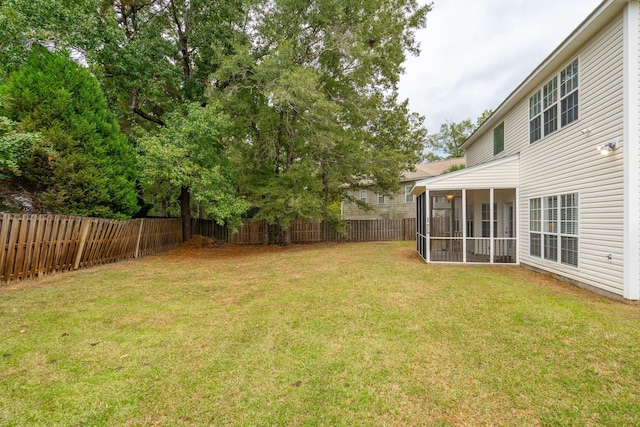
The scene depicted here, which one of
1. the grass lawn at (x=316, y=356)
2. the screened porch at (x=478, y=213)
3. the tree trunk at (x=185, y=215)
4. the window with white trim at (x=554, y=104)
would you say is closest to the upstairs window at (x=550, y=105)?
the window with white trim at (x=554, y=104)

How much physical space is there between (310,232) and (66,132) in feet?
39.2

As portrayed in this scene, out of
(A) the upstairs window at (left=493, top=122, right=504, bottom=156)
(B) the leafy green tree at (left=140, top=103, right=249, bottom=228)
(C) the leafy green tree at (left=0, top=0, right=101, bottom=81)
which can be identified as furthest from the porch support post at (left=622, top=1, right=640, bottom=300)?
(C) the leafy green tree at (left=0, top=0, right=101, bottom=81)

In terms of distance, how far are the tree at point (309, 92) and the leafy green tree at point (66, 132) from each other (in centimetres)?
467

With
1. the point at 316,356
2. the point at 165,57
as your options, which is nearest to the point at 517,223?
the point at 316,356

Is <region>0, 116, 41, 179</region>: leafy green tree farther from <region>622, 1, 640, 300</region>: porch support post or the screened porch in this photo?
<region>622, 1, 640, 300</region>: porch support post

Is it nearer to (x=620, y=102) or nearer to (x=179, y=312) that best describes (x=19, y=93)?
(x=179, y=312)

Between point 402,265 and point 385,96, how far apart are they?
13176mm

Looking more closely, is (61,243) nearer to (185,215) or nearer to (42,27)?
(42,27)

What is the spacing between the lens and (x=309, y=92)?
10.7 metres

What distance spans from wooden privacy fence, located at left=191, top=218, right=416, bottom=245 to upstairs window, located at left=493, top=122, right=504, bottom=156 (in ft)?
25.9

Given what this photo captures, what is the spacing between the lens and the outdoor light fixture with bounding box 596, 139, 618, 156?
17.7 feet

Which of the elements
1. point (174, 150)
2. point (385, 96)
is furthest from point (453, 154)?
point (174, 150)

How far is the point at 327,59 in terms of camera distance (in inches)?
561

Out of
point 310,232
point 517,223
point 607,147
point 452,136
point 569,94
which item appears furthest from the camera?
point 452,136
